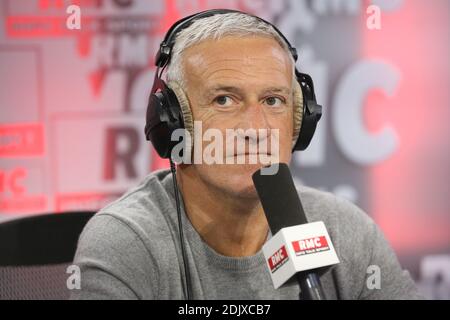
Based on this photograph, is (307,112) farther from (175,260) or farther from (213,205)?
(175,260)

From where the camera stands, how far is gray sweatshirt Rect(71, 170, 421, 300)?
102 cm

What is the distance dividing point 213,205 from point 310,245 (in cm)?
42

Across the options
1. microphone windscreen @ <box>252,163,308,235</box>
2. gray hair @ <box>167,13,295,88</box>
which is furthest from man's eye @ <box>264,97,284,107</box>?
microphone windscreen @ <box>252,163,308,235</box>

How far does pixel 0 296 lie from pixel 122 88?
3.37 feet

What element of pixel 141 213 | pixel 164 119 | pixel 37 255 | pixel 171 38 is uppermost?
pixel 171 38

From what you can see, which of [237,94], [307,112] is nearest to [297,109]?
[307,112]

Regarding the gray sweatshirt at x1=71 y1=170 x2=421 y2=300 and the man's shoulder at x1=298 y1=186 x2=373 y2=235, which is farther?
the man's shoulder at x1=298 y1=186 x2=373 y2=235

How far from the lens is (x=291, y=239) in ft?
2.50

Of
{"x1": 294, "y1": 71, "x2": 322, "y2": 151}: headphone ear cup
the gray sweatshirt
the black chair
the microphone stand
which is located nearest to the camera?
the microphone stand

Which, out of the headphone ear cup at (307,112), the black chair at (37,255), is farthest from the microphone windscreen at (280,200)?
the black chair at (37,255)

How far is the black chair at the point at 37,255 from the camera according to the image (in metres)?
1.26

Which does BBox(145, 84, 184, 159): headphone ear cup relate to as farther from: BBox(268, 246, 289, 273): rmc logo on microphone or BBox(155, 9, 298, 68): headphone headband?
BBox(268, 246, 289, 273): rmc logo on microphone

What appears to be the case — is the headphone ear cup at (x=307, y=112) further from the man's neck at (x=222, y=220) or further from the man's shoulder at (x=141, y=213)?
the man's shoulder at (x=141, y=213)

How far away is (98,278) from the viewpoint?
3.25ft
